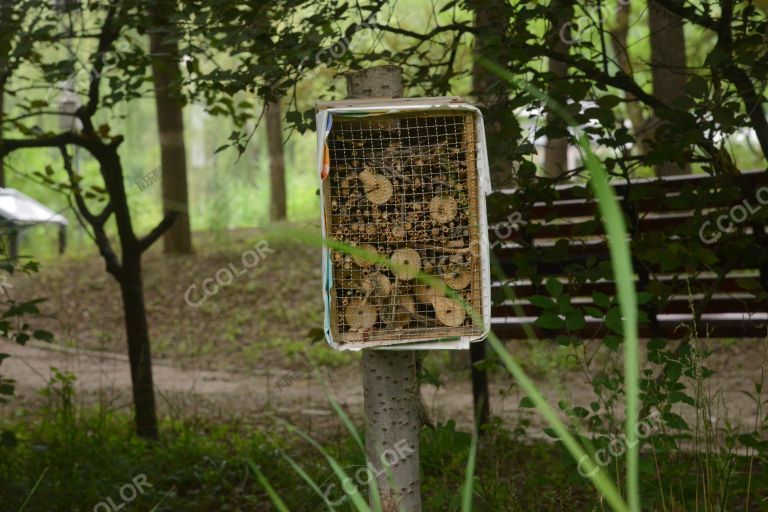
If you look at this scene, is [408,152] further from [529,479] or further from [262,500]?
[262,500]

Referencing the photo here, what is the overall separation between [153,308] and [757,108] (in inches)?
411

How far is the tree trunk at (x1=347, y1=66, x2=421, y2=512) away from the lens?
98.9 inches

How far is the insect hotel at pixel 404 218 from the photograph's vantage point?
231 centimetres

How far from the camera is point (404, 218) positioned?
241 cm

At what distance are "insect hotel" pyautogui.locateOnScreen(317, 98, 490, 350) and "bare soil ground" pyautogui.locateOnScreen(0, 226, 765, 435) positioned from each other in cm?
388

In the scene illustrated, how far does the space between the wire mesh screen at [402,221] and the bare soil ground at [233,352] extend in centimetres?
388

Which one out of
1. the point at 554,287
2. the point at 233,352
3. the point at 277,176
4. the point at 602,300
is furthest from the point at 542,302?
the point at 277,176

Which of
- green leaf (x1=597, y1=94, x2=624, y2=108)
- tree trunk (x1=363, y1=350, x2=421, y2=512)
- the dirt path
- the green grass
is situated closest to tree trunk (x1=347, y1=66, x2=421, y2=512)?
tree trunk (x1=363, y1=350, x2=421, y2=512)

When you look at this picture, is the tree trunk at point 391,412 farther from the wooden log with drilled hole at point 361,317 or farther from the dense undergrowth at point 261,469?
the dense undergrowth at point 261,469

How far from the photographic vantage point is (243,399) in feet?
28.2

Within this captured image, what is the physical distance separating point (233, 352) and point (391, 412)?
921cm
